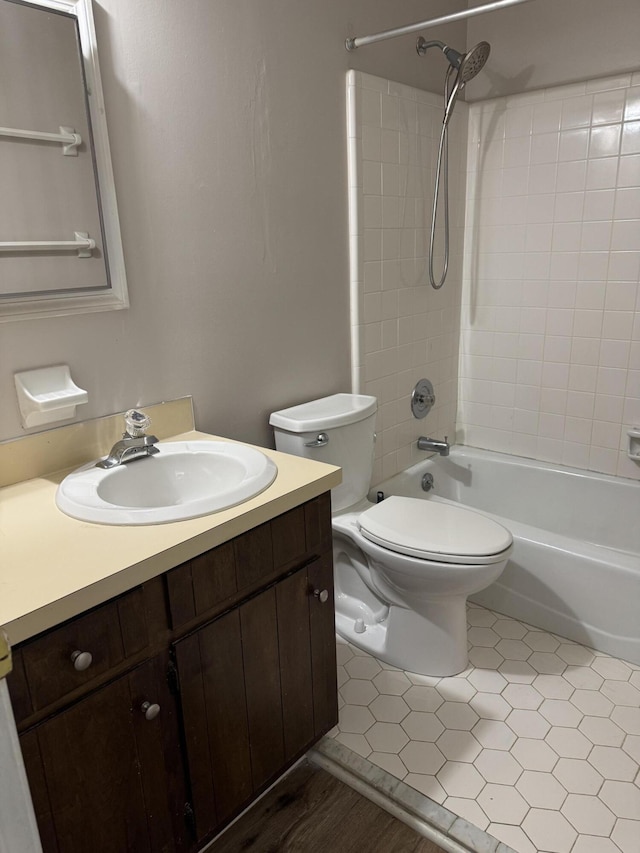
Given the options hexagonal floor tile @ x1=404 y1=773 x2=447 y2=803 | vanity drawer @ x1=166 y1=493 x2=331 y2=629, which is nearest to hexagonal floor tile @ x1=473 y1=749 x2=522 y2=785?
hexagonal floor tile @ x1=404 y1=773 x2=447 y2=803

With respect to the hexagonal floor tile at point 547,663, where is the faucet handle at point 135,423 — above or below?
above

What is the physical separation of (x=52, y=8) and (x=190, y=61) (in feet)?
1.16

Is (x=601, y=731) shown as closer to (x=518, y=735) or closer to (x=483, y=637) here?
(x=518, y=735)

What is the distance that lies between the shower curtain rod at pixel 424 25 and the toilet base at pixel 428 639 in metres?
1.60

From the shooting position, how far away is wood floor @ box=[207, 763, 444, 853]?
1.39 meters

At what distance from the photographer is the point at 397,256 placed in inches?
90.8

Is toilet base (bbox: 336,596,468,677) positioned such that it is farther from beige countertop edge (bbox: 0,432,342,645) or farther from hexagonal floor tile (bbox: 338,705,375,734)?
beige countertop edge (bbox: 0,432,342,645)

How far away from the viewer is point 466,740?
166 cm

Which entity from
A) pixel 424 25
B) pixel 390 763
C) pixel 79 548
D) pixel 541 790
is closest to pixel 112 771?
pixel 79 548

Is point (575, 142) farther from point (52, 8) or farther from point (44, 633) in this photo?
point (44, 633)

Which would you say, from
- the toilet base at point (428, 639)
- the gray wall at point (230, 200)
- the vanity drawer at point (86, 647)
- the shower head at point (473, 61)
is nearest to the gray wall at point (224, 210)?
the gray wall at point (230, 200)

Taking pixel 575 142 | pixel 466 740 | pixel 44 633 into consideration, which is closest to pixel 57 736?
pixel 44 633

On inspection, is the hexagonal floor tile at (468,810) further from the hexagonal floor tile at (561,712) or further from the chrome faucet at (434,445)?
the chrome faucet at (434,445)

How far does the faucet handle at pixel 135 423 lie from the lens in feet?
4.64
